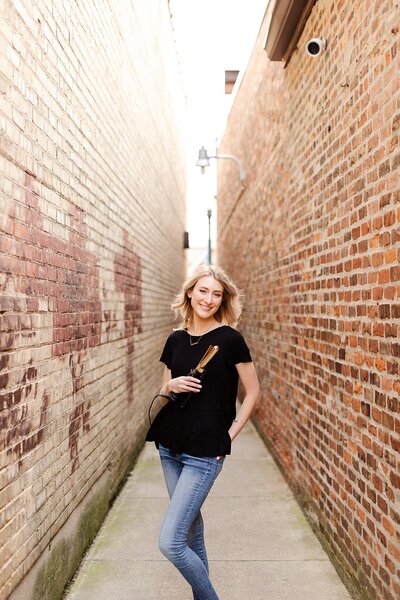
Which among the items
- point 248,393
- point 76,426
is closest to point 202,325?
point 248,393

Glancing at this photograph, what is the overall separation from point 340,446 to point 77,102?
270 cm

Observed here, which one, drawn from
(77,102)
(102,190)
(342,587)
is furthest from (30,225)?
(342,587)

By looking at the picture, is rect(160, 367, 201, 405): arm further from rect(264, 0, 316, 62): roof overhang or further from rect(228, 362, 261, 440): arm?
rect(264, 0, 316, 62): roof overhang

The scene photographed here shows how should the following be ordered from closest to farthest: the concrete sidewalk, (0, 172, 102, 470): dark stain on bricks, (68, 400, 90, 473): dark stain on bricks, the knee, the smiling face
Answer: (0, 172, 102, 470): dark stain on bricks < the knee < the smiling face < the concrete sidewalk < (68, 400, 90, 473): dark stain on bricks

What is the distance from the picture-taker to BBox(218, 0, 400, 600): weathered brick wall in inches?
112

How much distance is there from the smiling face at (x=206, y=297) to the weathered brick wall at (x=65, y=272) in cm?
A: 78

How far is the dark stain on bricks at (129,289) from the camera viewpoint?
18.1 feet

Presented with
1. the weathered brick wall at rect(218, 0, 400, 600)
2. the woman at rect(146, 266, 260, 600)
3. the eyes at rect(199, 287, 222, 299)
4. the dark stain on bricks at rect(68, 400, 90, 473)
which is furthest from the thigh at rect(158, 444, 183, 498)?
the weathered brick wall at rect(218, 0, 400, 600)

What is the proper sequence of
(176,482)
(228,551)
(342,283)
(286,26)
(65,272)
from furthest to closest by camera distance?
(286,26) → (228,551) → (342,283) → (65,272) → (176,482)

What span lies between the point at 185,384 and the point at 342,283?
1383 millimetres

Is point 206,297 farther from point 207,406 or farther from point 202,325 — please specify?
point 207,406

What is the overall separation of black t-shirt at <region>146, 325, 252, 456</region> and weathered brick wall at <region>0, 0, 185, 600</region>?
0.66 m

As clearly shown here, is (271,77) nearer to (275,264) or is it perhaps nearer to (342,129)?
(275,264)

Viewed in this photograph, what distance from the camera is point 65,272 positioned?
11.4ft
